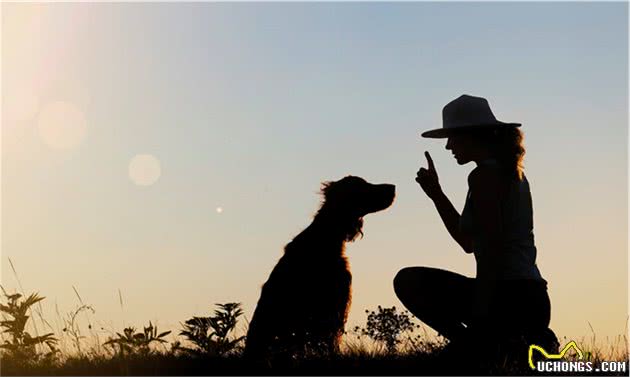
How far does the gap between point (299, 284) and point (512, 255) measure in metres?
2.72

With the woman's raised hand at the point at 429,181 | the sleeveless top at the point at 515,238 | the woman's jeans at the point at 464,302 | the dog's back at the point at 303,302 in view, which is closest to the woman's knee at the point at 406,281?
the woman's jeans at the point at 464,302

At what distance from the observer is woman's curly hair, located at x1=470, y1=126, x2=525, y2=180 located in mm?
6848

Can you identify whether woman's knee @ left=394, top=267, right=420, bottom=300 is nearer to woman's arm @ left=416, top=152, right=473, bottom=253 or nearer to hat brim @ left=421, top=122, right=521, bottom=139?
woman's arm @ left=416, top=152, right=473, bottom=253

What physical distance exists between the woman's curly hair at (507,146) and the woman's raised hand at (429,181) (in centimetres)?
49

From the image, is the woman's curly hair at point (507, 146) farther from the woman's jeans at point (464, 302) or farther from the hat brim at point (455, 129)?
the woman's jeans at point (464, 302)

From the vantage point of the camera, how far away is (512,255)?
6785 millimetres

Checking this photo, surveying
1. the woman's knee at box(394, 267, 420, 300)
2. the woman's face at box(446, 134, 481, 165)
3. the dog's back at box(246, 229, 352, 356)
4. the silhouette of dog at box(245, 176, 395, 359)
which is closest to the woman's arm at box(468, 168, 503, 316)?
the woman's face at box(446, 134, 481, 165)

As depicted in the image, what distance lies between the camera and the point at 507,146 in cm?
695

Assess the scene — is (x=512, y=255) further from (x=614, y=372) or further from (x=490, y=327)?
(x=614, y=372)

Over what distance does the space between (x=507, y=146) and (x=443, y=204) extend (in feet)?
2.39

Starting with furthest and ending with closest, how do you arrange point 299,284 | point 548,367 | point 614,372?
point 299,284, point 614,372, point 548,367

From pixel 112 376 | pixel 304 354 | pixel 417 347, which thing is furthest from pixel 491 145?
pixel 112 376

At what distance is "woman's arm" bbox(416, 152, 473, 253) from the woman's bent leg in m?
0.30

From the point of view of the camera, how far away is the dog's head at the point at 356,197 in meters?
9.77
